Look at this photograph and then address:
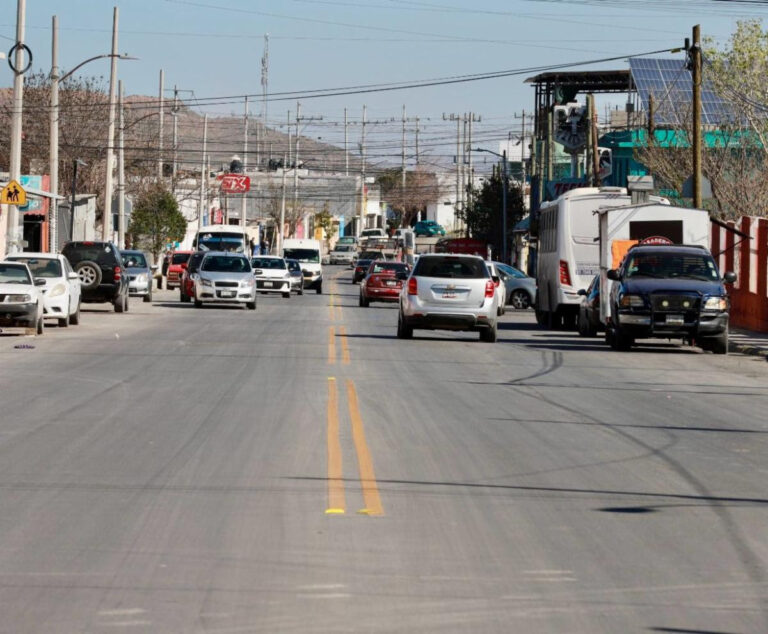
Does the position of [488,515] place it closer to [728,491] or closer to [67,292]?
[728,491]

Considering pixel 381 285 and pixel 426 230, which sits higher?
pixel 426 230

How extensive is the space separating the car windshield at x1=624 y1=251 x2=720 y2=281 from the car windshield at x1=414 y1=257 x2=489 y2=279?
10.1ft

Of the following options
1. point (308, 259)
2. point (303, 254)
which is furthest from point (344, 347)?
point (303, 254)

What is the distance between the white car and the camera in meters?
32.4

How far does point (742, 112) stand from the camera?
53906 millimetres

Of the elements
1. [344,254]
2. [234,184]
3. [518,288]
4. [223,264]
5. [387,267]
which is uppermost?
[234,184]

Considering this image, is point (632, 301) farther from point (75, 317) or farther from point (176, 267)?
point (176, 267)

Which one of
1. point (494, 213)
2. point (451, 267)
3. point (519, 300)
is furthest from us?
point (494, 213)

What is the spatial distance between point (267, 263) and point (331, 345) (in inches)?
1212

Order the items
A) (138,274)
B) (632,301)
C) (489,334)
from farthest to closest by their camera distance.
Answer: (138,274) → (489,334) → (632,301)

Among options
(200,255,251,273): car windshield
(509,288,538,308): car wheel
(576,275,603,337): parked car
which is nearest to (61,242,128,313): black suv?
(200,255,251,273): car windshield

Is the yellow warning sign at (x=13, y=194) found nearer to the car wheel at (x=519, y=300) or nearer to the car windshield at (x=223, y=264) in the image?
the car windshield at (x=223, y=264)

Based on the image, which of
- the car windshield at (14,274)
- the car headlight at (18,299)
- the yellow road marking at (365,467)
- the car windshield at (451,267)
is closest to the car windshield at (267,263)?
the car windshield at (14,274)

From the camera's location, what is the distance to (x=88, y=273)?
3988 cm
